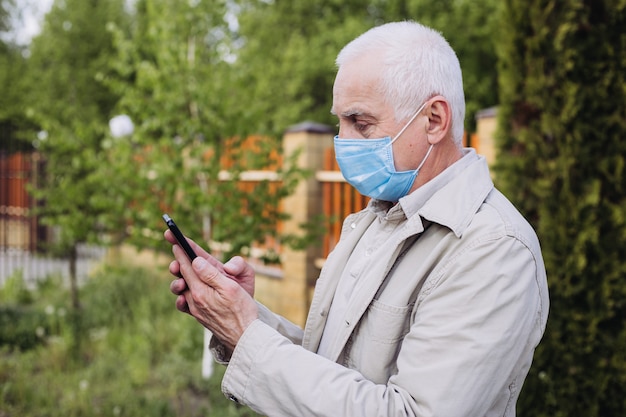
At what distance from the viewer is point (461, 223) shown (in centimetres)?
152

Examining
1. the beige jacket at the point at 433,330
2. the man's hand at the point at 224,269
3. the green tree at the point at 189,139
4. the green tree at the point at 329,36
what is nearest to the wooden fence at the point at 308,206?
the green tree at the point at 189,139

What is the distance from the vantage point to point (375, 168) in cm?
172

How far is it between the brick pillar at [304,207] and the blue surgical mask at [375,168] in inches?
195

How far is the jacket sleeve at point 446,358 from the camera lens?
4.52ft

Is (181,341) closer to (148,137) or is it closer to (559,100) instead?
(148,137)

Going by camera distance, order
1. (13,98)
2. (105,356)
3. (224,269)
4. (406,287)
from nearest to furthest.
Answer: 1. (406,287)
2. (224,269)
3. (105,356)
4. (13,98)

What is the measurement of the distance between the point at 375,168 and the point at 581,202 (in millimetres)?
2521

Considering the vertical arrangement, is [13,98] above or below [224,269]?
above

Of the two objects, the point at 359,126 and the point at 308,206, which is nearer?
the point at 359,126

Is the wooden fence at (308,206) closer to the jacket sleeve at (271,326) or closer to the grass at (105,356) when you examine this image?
the grass at (105,356)

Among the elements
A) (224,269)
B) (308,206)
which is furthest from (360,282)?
(308,206)

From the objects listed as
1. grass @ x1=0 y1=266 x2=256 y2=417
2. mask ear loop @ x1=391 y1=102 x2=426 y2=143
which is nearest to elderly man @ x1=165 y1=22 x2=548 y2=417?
mask ear loop @ x1=391 y1=102 x2=426 y2=143

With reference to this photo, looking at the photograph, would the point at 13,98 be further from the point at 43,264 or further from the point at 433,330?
the point at 433,330

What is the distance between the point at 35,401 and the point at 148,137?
7.10 feet
